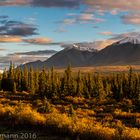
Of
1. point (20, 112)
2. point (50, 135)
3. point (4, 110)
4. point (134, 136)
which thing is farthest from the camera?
point (4, 110)

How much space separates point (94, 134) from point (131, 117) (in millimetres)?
20401

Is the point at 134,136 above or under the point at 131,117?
above

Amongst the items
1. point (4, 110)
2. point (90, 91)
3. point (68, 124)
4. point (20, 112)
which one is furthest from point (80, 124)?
point (90, 91)

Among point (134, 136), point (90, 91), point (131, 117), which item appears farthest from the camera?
point (90, 91)

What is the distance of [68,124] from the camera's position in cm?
1798

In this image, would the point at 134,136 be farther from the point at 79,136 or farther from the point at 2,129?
the point at 2,129

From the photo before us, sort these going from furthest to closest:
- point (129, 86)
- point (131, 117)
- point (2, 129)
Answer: point (129, 86)
point (131, 117)
point (2, 129)

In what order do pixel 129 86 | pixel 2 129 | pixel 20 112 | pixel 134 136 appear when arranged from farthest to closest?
pixel 129 86, pixel 20 112, pixel 2 129, pixel 134 136

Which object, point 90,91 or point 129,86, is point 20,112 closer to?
point 90,91

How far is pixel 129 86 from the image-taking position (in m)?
90.3

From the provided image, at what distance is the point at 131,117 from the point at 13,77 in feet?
199

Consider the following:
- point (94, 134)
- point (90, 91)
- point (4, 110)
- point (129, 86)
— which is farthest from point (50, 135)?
point (129, 86)

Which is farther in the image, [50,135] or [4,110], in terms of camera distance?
[4,110]

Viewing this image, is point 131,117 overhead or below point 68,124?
below
